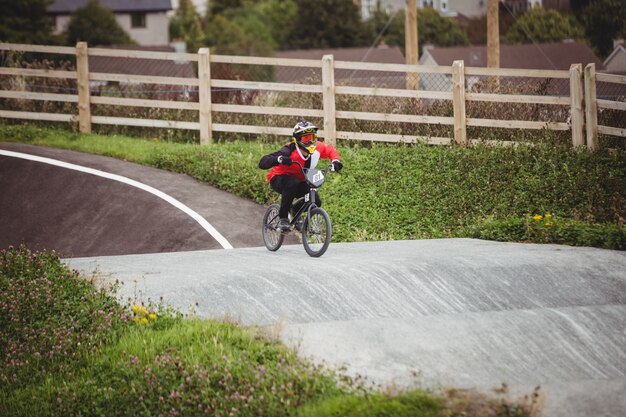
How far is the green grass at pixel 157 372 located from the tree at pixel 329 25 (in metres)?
59.7

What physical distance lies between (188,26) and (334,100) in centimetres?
6064

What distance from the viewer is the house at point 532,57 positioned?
156ft

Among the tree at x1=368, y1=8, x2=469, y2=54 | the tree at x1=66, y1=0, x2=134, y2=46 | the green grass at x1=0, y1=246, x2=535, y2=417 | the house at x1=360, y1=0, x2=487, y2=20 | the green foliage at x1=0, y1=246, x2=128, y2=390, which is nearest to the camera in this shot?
the green grass at x1=0, y1=246, x2=535, y2=417

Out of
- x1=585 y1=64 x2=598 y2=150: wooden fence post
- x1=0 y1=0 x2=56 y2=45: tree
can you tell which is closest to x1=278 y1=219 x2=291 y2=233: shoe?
x1=585 y1=64 x2=598 y2=150: wooden fence post

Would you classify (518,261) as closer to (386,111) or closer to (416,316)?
(416,316)

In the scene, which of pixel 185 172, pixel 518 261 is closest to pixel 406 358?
pixel 518 261

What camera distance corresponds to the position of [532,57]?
161 feet

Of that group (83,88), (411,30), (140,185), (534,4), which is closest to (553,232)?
(140,185)

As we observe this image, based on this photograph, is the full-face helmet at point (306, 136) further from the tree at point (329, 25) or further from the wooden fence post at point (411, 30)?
the tree at point (329, 25)

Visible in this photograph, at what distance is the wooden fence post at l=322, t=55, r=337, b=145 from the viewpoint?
706 inches

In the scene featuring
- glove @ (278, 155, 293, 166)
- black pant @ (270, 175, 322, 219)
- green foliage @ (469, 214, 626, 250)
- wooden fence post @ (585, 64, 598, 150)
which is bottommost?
green foliage @ (469, 214, 626, 250)

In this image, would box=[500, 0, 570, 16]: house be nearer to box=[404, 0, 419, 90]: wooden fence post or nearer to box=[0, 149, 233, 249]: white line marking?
box=[404, 0, 419, 90]: wooden fence post

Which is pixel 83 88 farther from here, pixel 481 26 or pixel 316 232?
pixel 481 26

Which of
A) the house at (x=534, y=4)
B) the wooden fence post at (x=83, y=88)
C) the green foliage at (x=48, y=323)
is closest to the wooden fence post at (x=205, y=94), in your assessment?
the wooden fence post at (x=83, y=88)
